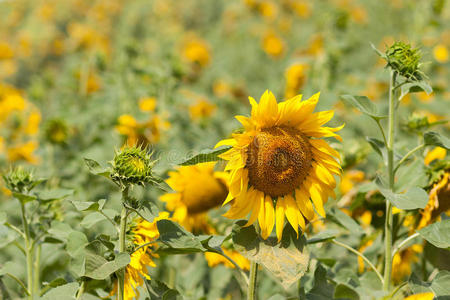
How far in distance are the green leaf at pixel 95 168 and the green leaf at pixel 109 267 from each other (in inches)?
7.0

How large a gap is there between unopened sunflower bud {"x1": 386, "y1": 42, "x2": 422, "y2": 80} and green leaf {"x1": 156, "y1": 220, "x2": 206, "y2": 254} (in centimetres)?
64

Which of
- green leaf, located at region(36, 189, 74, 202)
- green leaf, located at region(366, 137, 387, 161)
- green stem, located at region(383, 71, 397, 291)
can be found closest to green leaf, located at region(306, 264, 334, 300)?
green stem, located at region(383, 71, 397, 291)

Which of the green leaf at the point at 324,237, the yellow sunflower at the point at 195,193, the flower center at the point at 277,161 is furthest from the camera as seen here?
the yellow sunflower at the point at 195,193

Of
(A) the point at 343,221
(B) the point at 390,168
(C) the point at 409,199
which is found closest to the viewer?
(C) the point at 409,199

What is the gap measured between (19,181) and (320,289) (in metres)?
0.82

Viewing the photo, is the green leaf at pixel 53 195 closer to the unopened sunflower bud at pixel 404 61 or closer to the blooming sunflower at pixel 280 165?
the blooming sunflower at pixel 280 165

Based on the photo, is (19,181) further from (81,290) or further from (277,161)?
(277,161)

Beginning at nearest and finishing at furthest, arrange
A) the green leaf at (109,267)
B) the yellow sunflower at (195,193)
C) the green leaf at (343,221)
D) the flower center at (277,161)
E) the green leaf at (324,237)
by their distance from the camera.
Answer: the green leaf at (109,267) < the flower center at (277,161) < the green leaf at (324,237) < the green leaf at (343,221) < the yellow sunflower at (195,193)

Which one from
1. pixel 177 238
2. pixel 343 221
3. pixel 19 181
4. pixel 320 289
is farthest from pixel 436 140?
pixel 19 181

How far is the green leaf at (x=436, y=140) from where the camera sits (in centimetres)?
110

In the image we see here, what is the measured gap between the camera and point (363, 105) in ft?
3.82

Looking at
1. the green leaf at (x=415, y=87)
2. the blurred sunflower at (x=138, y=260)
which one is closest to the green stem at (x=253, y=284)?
the blurred sunflower at (x=138, y=260)

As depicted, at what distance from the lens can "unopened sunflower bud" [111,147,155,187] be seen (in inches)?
39.1

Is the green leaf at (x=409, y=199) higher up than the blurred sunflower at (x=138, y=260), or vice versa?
the green leaf at (x=409, y=199)
